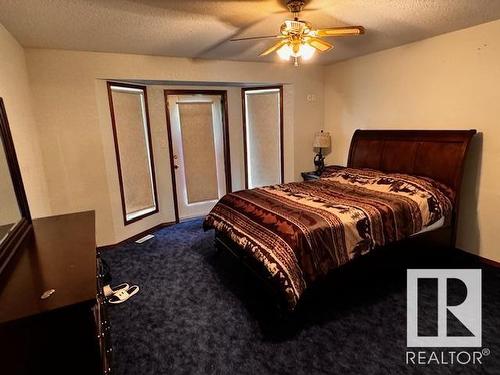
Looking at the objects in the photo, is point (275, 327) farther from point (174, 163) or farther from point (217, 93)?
point (217, 93)

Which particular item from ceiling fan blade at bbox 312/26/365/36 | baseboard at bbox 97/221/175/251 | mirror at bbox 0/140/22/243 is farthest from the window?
ceiling fan blade at bbox 312/26/365/36

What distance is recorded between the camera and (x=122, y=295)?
9.00ft

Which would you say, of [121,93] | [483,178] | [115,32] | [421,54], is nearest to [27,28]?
[115,32]

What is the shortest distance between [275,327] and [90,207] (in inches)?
104

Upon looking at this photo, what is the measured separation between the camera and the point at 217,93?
4.68 metres

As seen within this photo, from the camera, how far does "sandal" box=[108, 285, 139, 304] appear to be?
8.79ft

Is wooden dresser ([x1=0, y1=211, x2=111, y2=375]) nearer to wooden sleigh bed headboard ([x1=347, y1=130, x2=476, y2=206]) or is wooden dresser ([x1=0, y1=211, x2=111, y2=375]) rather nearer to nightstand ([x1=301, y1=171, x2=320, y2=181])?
wooden sleigh bed headboard ([x1=347, y1=130, x2=476, y2=206])

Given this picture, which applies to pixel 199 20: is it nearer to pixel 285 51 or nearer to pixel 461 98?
pixel 285 51

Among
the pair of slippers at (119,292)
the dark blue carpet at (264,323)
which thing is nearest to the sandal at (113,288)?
the pair of slippers at (119,292)

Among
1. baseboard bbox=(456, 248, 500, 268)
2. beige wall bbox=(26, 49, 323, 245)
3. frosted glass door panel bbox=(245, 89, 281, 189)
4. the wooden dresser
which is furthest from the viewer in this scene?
frosted glass door panel bbox=(245, 89, 281, 189)

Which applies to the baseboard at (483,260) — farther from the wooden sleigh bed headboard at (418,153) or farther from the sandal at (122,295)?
the sandal at (122,295)

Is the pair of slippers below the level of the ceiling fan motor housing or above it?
below

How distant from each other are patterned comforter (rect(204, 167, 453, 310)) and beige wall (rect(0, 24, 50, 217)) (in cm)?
169

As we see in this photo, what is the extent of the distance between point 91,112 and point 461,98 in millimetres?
4062
